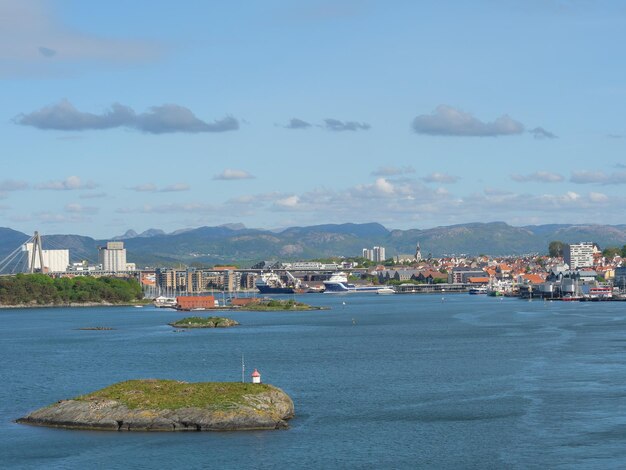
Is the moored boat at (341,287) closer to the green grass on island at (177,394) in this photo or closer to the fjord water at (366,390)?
the fjord water at (366,390)

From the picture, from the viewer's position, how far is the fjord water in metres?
24.7

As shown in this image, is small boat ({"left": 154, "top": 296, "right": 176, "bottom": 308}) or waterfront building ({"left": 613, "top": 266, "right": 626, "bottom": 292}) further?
waterfront building ({"left": 613, "top": 266, "right": 626, "bottom": 292})

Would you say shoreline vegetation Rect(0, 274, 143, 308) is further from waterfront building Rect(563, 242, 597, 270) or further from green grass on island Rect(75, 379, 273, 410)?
green grass on island Rect(75, 379, 273, 410)

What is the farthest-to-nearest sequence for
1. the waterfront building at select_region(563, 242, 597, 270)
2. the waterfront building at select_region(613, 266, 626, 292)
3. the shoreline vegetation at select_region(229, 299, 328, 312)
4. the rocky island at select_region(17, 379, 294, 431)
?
the waterfront building at select_region(563, 242, 597, 270)
the waterfront building at select_region(613, 266, 626, 292)
the shoreline vegetation at select_region(229, 299, 328, 312)
the rocky island at select_region(17, 379, 294, 431)

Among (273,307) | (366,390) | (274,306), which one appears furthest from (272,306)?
Answer: (366,390)

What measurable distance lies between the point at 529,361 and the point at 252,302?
64.5 m

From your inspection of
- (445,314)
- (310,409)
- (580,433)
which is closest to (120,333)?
(445,314)

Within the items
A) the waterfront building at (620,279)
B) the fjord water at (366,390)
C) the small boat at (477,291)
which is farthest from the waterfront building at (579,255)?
the fjord water at (366,390)

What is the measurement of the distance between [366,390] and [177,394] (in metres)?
8.55

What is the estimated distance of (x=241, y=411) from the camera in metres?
27.0

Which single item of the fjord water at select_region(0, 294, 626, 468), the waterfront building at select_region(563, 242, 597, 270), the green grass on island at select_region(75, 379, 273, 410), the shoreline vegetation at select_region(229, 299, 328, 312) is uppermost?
the waterfront building at select_region(563, 242, 597, 270)

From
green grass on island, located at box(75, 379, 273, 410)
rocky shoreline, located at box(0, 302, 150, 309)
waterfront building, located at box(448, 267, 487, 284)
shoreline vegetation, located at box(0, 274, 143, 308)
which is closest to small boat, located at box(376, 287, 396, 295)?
waterfront building, located at box(448, 267, 487, 284)

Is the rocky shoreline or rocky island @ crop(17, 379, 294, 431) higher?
the rocky shoreline

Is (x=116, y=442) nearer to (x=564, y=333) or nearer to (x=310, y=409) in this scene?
(x=310, y=409)
